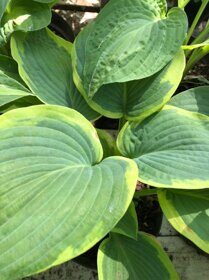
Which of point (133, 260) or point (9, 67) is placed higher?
point (9, 67)

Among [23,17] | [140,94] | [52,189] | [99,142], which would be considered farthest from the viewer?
[23,17]

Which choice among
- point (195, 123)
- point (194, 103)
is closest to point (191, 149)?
point (195, 123)

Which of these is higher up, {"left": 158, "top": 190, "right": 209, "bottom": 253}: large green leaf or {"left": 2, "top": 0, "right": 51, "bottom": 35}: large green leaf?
{"left": 2, "top": 0, "right": 51, "bottom": 35}: large green leaf

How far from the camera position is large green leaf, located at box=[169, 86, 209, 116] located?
1022mm

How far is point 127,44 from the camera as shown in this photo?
929 mm

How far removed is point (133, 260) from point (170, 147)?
0.23m

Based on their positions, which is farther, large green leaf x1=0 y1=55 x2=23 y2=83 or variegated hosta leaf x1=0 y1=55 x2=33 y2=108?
large green leaf x1=0 y1=55 x2=23 y2=83

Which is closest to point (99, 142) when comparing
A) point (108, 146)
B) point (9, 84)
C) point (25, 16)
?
point (108, 146)

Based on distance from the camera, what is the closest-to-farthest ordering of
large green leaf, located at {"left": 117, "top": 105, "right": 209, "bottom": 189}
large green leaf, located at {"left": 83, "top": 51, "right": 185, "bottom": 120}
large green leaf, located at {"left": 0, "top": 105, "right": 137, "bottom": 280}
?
large green leaf, located at {"left": 0, "top": 105, "right": 137, "bottom": 280}
large green leaf, located at {"left": 117, "top": 105, "right": 209, "bottom": 189}
large green leaf, located at {"left": 83, "top": 51, "right": 185, "bottom": 120}

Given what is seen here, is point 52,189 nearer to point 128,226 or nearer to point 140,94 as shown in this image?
point 128,226

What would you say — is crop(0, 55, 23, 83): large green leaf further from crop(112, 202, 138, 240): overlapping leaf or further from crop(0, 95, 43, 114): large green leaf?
crop(112, 202, 138, 240): overlapping leaf

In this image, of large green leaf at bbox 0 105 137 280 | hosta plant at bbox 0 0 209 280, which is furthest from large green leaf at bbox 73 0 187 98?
large green leaf at bbox 0 105 137 280

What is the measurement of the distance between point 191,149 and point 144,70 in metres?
0.17

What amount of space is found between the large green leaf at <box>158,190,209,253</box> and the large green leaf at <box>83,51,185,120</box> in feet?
0.56
